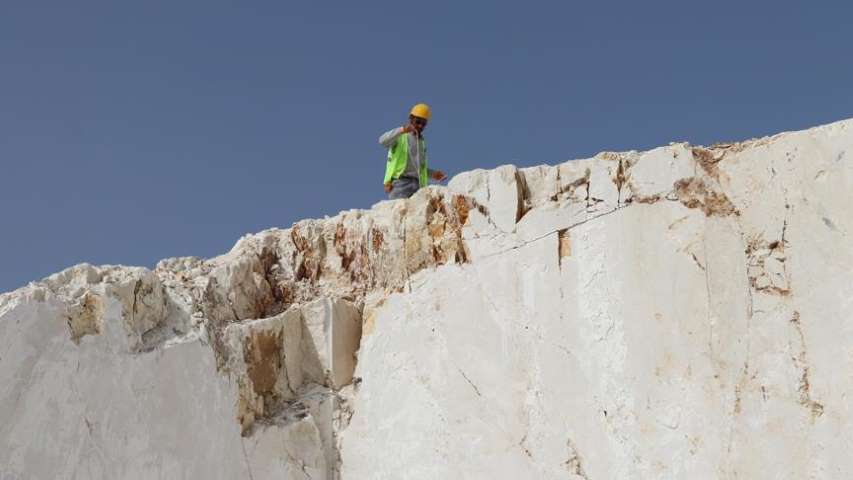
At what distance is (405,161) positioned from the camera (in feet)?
44.4

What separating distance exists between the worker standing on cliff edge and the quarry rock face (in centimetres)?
145

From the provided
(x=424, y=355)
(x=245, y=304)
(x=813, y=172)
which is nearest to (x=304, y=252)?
(x=245, y=304)

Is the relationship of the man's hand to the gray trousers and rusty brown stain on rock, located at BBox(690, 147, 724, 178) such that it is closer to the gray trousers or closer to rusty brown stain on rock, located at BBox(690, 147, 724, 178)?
the gray trousers

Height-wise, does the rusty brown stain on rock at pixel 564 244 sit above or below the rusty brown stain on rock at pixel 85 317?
above

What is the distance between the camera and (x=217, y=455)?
1070 cm

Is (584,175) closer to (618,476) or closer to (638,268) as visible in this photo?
(638,268)

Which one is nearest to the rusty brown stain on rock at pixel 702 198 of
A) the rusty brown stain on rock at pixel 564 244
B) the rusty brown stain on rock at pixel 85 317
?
the rusty brown stain on rock at pixel 564 244

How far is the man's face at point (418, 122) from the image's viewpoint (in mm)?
13852

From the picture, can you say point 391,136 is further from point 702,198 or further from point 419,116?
point 702,198

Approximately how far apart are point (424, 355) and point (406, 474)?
1.10 metres

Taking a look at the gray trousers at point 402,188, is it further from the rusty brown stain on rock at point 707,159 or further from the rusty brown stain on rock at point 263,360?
the rusty brown stain on rock at point 707,159

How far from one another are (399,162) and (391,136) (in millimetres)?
306

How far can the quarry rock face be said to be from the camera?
10.1 meters

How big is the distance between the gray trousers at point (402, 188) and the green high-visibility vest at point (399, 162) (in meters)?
0.06
